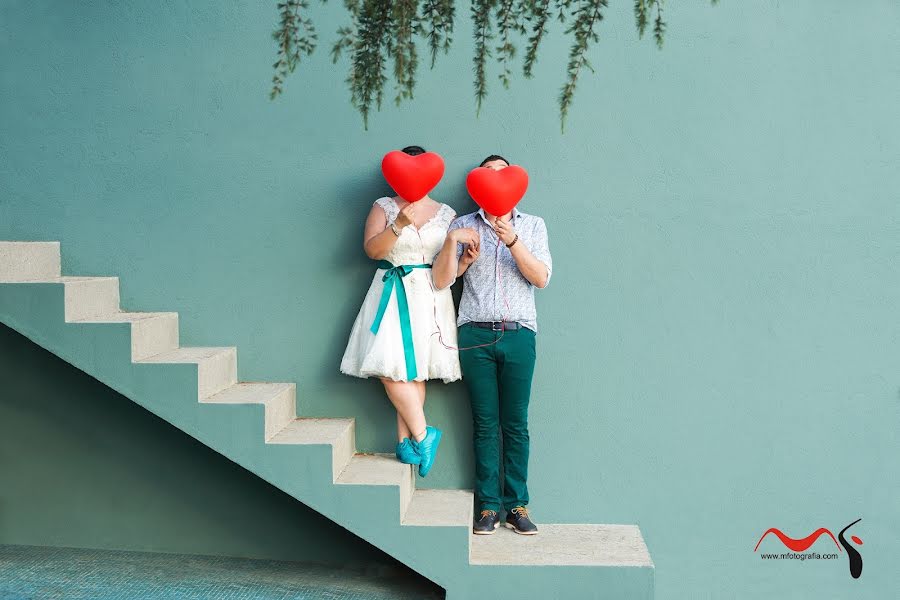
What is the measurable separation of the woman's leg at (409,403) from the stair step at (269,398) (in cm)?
42

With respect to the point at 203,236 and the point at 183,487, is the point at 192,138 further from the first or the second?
the point at 183,487

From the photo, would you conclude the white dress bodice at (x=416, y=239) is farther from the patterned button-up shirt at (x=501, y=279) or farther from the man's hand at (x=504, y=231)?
the man's hand at (x=504, y=231)

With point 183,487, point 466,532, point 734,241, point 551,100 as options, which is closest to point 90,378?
point 183,487

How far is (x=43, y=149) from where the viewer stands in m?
4.00

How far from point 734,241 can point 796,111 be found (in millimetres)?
600

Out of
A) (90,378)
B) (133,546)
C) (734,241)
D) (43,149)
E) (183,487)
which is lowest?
(133,546)

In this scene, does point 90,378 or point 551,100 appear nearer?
point 551,100

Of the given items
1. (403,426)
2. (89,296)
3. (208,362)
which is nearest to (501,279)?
(403,426)

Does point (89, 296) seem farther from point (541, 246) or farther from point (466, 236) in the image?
point (541, 246)

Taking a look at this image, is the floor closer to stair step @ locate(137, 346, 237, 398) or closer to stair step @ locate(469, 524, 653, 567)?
stair step @ locate(469, 524, 653, 567)

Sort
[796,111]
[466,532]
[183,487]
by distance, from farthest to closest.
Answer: [183,487] → [796,111] → [466,532]

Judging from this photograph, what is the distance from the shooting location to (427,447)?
3773 millimetres

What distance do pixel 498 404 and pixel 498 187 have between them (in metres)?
0.89

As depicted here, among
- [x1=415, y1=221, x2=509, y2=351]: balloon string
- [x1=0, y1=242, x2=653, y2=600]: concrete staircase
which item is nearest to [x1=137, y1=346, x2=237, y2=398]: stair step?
[x1=0, y1=242, x2=653, y2=600]: concrete staircase
